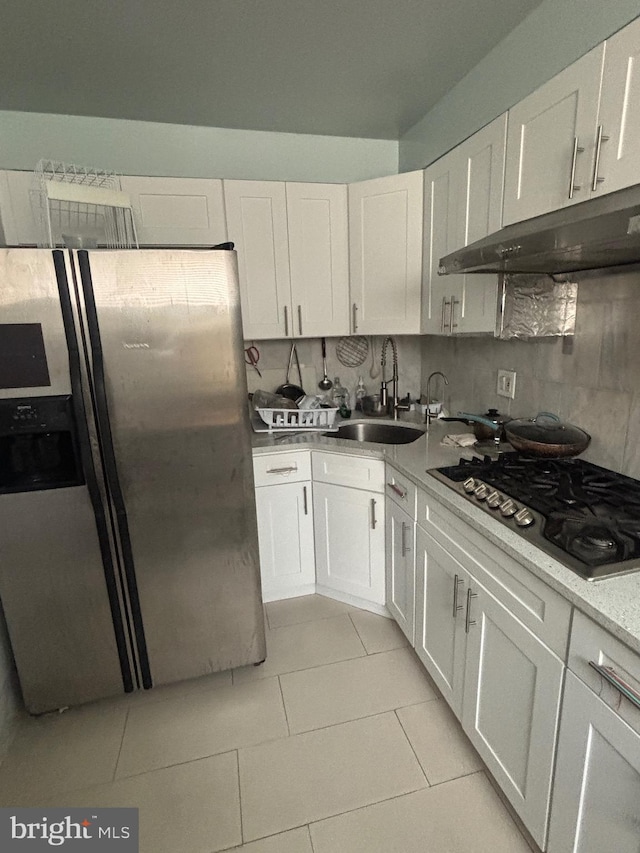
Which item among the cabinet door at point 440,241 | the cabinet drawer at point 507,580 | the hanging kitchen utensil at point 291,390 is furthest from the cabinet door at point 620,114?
the hanging kitchen utensil at point 291,390

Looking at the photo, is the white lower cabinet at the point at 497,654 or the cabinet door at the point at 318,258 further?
the cabinet door at the point at 318,258

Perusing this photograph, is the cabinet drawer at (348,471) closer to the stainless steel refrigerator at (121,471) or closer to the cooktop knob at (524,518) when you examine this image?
the stainless steel refrigerator at (121,471)

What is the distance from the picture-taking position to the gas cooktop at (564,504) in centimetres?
98

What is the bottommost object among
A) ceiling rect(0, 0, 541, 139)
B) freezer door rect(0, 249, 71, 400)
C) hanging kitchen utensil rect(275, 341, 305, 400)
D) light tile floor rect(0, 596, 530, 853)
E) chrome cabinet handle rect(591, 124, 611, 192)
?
light tile floor rect(0, 596, 530, 853)

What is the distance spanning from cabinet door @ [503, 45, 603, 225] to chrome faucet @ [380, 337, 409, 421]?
1.18 meters

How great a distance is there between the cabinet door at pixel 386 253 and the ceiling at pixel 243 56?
40 centimetres

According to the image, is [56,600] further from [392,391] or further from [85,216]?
[392,391]

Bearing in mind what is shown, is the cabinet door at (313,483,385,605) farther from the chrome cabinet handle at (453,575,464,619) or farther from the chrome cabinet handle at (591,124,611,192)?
the chrome cabinet handle at (591,124,611,192)

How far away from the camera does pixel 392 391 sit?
272 centimetres

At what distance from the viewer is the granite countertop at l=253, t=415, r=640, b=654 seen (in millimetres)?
819

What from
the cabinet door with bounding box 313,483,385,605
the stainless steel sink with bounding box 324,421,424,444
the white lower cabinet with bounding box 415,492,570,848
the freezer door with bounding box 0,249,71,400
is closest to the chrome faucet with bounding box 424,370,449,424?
the stainless steel sink with bounding box 324,421,424,444

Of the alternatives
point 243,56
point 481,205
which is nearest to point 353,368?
point 481,205

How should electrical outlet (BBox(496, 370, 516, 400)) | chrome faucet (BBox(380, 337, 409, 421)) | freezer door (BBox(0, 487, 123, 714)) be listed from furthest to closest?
chrome faucet (BBox(380, 337, 409, 421)), electrical outlet (BBox(496, 370, 516, 400)), freezer door (BBox(0, 487, 123, 714))

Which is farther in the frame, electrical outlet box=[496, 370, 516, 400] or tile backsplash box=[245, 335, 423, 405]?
tile backsplash box=[245, 335, 423, 405]
